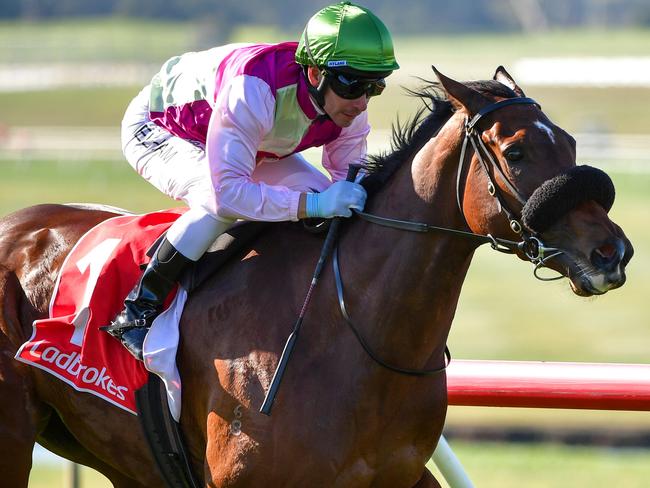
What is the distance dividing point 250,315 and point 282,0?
243 feet

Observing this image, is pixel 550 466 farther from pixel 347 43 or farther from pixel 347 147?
pixel 347 43

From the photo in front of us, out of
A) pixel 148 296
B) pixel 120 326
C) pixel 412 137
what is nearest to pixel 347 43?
pixel 412 137

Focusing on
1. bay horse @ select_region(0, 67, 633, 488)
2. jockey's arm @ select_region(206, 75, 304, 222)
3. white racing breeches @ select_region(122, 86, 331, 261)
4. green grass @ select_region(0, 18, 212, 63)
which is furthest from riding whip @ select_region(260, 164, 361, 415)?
green grass @ select_region(0, 18, 212, 63)

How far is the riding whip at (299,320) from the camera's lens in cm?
333

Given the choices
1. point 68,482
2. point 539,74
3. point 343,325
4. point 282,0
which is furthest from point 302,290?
point 282,0

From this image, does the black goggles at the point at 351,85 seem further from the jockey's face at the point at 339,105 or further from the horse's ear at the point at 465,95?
the horse's ear at the point at 465,95

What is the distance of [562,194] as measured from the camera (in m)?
2.96

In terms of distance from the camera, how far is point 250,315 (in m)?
3.50

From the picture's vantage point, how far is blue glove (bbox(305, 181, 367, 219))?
11.2ft

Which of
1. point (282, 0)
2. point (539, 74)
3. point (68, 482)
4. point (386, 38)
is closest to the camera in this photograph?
point (386, 38)

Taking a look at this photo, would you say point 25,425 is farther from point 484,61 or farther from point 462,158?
point 484,61

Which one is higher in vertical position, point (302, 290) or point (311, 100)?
point (311, 100)

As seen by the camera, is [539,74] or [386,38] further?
[539,74]

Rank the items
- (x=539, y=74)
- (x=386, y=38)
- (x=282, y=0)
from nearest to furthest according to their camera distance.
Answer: (x=386, y=38) < (x=539, y=74) < (x=282, y=0)
